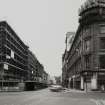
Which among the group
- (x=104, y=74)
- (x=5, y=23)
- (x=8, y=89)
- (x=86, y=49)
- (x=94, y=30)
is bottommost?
(x=8, y=89)

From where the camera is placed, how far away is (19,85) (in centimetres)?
6619

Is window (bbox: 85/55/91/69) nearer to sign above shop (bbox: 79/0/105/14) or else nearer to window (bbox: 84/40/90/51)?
window (bbox: 84/40/90/51)

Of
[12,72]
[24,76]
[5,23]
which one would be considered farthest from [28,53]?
[5,23]

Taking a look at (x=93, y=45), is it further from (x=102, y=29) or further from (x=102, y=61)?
(x=102, y=29)

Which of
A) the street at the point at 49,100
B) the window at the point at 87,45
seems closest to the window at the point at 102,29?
the window at the point at 87,45

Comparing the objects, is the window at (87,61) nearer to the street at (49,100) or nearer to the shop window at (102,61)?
the shop window at (102,61)

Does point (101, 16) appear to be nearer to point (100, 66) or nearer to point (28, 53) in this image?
point (100, 66)

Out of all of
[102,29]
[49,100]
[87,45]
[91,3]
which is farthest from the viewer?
[87,45]

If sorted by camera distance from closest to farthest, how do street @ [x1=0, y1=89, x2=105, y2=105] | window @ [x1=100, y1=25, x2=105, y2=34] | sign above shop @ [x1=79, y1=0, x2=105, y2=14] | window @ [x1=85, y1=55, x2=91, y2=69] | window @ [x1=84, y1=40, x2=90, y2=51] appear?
street @ [x1=0, y1=89, x2=105, y2=105] → window @ [x1=100, y1=25, x2=105, y2=34] → window @ [x1=85, y1=55, x2=91, y2=69] → sign above shop @ [x1=79, y1=0, x2=105, y2=14] → window @ [x1=84, y1=40, x2=90, y2=51]

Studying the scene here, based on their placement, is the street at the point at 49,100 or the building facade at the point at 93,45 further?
the building facade at the point at 93,45

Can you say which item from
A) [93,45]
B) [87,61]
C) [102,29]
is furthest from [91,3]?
[87,61]

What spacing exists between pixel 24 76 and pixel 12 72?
33176 mm

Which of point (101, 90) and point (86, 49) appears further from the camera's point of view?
point (86, 49)

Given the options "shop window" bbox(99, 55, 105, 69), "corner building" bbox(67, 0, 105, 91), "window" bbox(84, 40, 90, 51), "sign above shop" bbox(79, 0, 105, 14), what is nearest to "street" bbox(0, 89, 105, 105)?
"corner building" bbox(67, 0, 105, 91)
